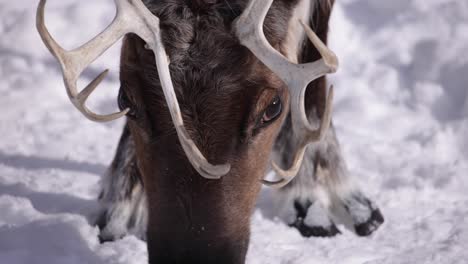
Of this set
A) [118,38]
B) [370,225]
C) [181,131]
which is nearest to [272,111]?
[181,131]

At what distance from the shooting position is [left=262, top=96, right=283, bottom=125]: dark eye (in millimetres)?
3289

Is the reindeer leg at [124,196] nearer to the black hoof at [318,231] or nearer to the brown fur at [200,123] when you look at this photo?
the black hoof at [318,231]

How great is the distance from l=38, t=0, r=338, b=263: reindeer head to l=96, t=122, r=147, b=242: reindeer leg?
4.23 feet

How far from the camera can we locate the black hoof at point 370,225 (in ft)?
14.7

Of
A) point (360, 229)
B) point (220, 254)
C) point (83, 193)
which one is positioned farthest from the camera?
point (83, 193)

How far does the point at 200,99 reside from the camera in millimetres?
3119

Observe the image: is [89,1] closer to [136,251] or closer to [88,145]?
[88,145]

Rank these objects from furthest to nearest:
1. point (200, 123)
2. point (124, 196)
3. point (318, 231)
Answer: point (124, 196), point (318, 231), point (200, 123)

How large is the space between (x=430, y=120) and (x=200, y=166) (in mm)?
3295

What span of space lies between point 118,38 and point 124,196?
6.05 feet

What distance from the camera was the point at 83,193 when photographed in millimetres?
4930

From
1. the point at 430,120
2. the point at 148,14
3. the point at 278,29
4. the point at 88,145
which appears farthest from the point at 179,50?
the point at 430,120

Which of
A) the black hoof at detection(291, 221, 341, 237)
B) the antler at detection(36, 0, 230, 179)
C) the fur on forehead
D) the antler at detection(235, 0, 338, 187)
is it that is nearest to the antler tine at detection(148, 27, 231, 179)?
the antler at detection(36, 0, 230, 179)

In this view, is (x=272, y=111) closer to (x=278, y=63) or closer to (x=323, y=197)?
(x=278, y=63)
